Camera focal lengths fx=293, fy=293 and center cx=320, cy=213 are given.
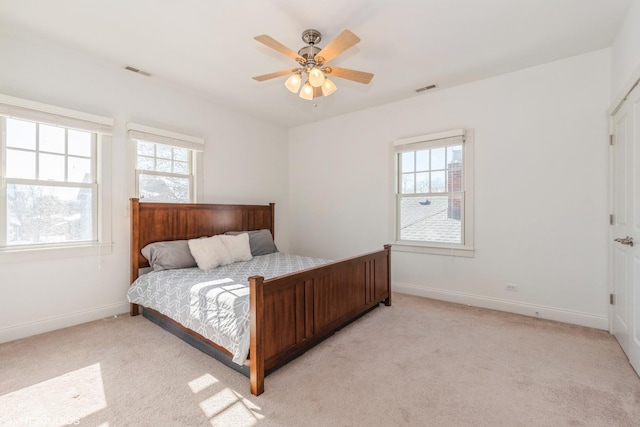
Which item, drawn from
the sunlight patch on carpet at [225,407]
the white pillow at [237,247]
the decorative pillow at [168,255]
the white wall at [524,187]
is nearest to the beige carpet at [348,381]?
the sunlight patch on carpet at [225,407]

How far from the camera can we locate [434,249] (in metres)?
3.88

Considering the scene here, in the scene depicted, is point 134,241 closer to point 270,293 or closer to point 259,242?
point 259,242

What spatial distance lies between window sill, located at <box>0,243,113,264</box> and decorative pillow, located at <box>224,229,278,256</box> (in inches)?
57.0

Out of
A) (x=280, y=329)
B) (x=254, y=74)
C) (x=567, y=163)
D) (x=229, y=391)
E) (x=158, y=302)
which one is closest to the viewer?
(x=229, y=391)

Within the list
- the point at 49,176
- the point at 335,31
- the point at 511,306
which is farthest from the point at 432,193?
the point at 49,176

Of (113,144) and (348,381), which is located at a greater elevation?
(113,144)

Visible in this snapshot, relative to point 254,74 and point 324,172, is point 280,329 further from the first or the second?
point 324,172

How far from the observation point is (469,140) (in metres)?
3.59

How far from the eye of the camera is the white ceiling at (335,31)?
2.26m

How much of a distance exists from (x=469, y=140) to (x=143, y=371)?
402 cm

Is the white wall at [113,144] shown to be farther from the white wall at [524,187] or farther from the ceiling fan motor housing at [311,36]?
the white wall at [524,187]

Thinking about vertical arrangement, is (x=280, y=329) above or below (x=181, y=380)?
above

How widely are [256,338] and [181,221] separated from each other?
231 centimetres

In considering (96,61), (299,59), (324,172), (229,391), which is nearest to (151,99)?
(96,61)
